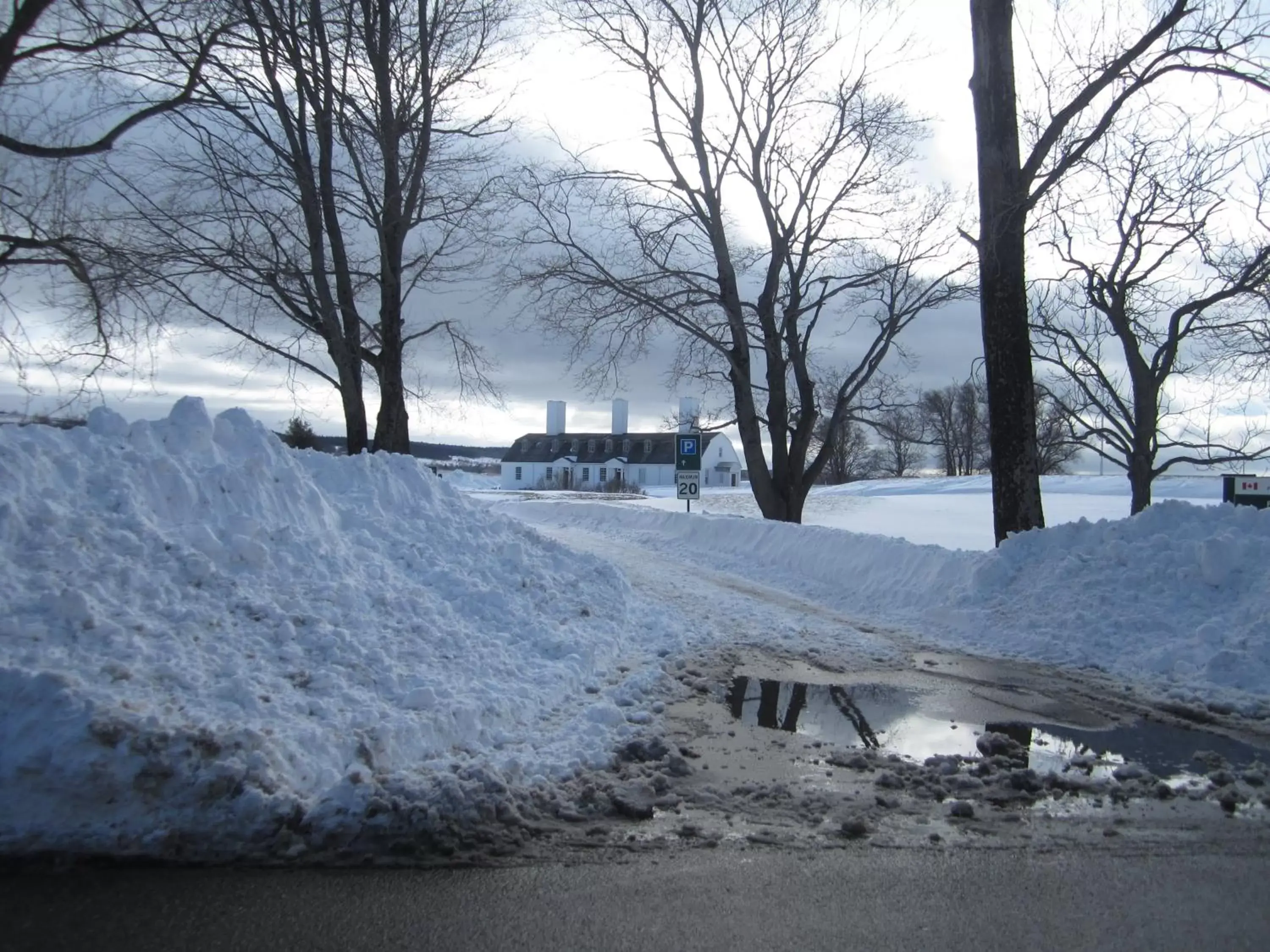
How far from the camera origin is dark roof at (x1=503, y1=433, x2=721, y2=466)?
73500 millimetres

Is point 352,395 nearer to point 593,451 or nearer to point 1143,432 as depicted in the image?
point 1143,432

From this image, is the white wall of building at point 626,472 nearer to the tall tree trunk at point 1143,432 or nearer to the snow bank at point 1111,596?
the tall tree trunk at point 1143,432

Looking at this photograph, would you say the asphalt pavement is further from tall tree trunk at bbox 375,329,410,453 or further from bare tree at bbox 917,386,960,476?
bare tree at bbox 917,386,960,476

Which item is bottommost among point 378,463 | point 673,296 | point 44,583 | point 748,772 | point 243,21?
point 748,772

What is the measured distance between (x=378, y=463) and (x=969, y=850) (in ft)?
24.6

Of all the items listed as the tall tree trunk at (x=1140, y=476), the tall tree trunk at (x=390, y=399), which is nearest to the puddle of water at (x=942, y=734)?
the tall tree trunk at (x=390, y=399)

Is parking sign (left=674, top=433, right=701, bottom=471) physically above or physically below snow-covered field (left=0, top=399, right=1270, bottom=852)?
above

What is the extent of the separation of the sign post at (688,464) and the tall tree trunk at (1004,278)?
967 cm

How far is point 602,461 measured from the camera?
73.9 meters

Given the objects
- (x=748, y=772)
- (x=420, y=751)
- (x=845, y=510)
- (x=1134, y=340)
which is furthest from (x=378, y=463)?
(x=845, y=510)

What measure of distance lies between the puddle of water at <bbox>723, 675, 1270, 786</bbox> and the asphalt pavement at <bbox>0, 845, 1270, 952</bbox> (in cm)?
154

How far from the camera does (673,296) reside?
19.1m

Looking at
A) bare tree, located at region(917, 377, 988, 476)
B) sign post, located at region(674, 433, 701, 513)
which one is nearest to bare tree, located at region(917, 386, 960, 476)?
bare tree, located at region(917, 377, 988, 476)

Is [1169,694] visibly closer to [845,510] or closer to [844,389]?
[844,389]
